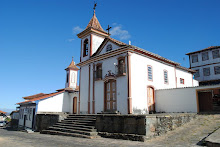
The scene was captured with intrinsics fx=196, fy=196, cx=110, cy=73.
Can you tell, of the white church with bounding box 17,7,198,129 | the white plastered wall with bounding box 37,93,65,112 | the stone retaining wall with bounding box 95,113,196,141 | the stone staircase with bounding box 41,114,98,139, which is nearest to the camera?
the stone retaining wall with bounding box 95,113,196,141

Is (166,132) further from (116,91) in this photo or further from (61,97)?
(61,97)

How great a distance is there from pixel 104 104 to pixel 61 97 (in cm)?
812

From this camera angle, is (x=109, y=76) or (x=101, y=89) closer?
(x=109, y=76)

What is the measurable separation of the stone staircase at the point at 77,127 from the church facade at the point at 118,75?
3026mm

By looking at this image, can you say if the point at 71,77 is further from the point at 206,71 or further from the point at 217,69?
the point at 217,69

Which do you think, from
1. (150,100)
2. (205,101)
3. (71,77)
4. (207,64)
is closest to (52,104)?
(71,77)

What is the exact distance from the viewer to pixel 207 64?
29672mm

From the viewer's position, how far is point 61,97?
2412cm

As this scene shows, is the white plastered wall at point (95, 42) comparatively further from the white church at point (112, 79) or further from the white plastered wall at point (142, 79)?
the white plastered wall at point (142, 79)

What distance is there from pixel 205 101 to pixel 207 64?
15.7 metres

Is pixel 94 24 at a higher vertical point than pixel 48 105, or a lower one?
higher

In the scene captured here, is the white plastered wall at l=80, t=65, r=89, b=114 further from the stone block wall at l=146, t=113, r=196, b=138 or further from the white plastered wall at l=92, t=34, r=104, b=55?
the stone block wall at l=146, t=113, r=196, b=138

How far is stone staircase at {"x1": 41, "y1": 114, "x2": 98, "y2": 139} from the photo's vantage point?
493 inches

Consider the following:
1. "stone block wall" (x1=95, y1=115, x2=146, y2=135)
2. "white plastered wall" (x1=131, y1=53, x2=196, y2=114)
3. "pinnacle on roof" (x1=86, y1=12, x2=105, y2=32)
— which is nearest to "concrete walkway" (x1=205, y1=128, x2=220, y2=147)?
"stone block wall" (x1=95, y1=115, x2=146, y2=135)
